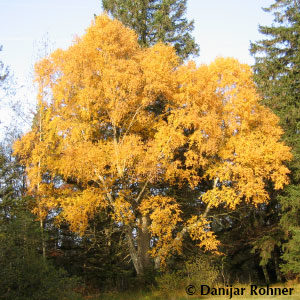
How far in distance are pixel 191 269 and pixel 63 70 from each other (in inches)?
339

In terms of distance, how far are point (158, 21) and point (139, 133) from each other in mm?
6706

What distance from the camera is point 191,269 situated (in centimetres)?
1196

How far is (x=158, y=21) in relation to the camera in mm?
18359

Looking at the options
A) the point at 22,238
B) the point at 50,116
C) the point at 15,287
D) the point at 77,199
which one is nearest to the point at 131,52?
the point at 50,116

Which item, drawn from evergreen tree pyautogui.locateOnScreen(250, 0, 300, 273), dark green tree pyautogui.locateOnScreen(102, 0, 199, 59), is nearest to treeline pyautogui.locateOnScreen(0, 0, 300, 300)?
evergreen tree pyautogui.locateOnScreen(250, 0, 300, 273)

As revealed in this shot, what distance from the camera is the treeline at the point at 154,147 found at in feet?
41.6

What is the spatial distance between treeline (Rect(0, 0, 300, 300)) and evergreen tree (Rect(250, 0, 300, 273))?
0.05 meters

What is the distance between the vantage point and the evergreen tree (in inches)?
552

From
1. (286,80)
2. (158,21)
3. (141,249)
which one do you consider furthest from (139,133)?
(158,21)

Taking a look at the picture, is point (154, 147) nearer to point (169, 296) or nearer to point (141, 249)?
point (141, 249)

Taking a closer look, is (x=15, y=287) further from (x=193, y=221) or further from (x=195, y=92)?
(x=195, y=92)

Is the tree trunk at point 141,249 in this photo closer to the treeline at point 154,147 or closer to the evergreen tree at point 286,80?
the treeline at point 154,147

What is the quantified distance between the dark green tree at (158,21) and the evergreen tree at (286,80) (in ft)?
13.9

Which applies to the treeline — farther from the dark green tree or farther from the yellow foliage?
the dark green tree
